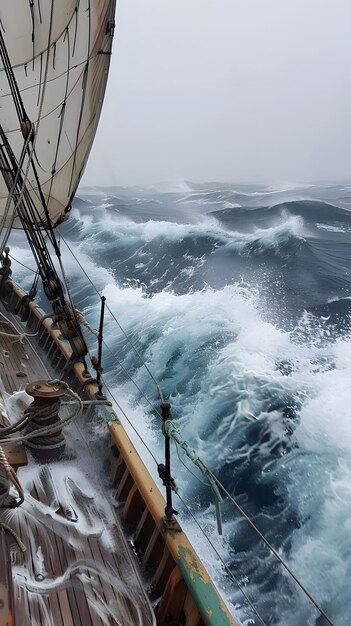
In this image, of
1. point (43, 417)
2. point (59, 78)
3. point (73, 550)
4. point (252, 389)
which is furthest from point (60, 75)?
point (73, 550)

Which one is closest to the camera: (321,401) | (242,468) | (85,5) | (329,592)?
(329,592)

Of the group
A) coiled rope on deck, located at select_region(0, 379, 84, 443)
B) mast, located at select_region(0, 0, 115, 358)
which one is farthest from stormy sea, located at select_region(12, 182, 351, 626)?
A: mast, located at select_region(0, 0, 115, 358)

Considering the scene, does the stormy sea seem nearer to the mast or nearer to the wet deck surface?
the wet deck surface

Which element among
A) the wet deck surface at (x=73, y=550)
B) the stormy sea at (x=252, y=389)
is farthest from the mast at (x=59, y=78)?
the wet deck surface at (x=73, y=550)

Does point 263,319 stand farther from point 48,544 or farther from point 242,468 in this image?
point 48,544

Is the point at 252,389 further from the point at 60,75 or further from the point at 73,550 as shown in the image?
the point at 60,75

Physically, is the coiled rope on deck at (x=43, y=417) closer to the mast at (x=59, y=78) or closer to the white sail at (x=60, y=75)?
the mast at (x=59, y=78)

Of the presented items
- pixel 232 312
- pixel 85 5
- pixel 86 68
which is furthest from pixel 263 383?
pixel 85 5
